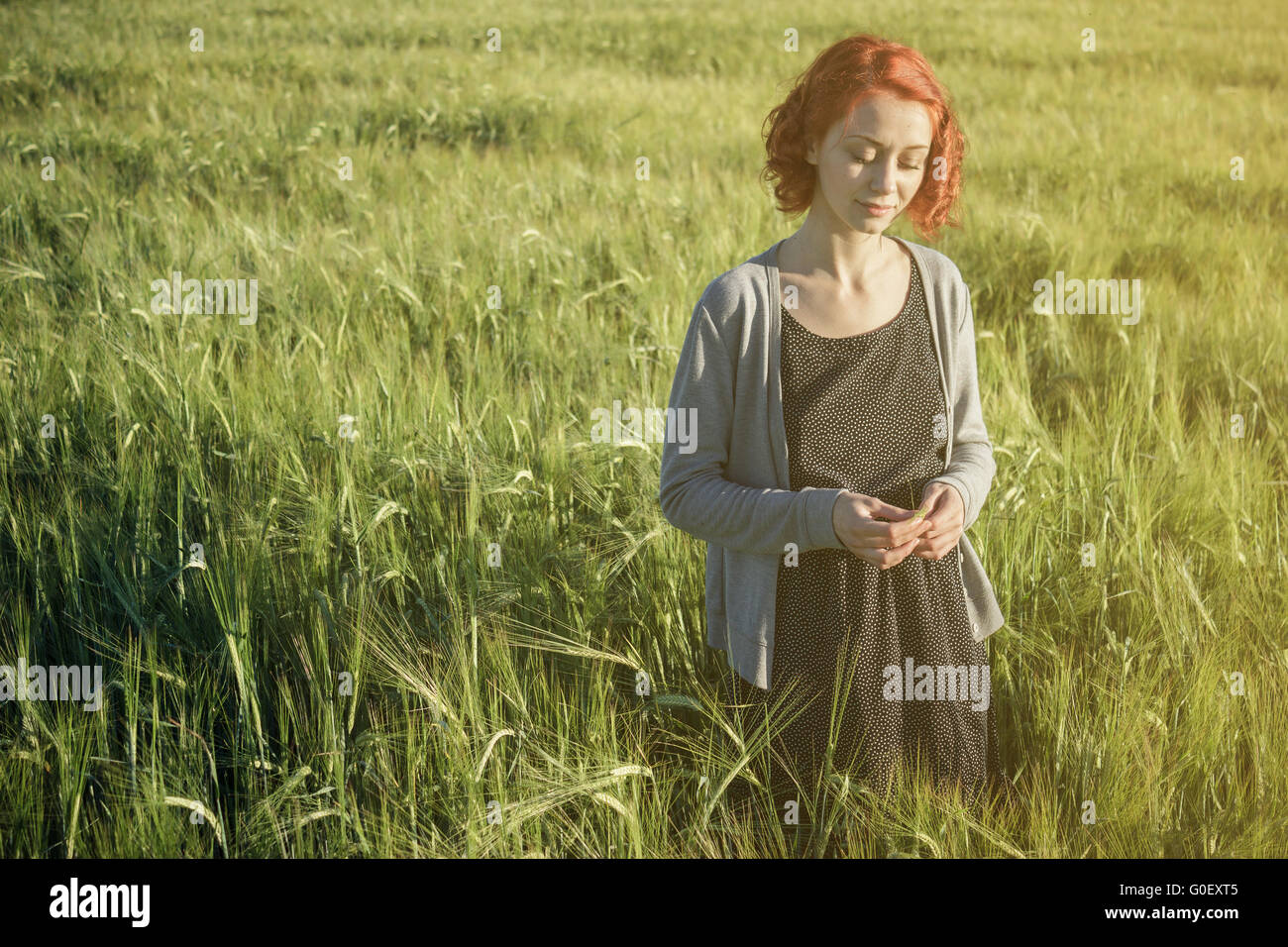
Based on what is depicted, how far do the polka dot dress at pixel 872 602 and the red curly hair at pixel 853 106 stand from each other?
0.16m

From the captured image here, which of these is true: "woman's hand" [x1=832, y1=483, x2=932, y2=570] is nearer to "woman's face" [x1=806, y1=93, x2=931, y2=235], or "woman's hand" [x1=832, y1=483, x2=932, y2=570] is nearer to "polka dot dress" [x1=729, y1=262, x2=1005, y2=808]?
"polka dot dress" [x1=729, y1=262, x2=1005, y2=808]

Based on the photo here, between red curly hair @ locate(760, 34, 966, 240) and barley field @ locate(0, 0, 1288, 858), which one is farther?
barley field @ locate(0, 0, 1288, 858)

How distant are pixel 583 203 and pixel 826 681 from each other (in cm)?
388

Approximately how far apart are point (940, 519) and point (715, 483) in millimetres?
344

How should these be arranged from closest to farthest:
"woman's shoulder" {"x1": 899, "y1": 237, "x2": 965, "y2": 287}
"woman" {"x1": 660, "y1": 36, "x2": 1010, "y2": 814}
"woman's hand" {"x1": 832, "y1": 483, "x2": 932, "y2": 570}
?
1. "woman's hand" {"x1": 832, "y1": 483, "x2": 932, "y2": 570}
2. "woman" {"x1": 660, "y1": 36, "x2": 1010, "y2": 814}
3. "woman's shoulder" {"x1": 899, "y1": 237, "x2": 965, "y2": 287}

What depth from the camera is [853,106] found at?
1.48m

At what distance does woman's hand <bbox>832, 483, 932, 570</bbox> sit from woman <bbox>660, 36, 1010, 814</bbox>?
0.04m

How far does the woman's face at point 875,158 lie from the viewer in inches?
→ 58.1

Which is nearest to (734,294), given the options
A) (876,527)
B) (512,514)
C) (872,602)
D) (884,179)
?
(884,179)

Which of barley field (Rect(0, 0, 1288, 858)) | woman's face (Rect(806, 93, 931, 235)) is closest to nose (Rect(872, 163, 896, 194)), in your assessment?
woman's face (Rect(806, 93, 931, 235))

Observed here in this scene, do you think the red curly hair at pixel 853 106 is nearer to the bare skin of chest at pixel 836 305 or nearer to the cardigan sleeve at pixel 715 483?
the bare skin of chest at pixel 836 305

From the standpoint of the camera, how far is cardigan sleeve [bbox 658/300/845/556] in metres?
1.52

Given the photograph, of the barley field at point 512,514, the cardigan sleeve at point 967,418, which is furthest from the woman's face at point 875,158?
the barley field at point 512,514

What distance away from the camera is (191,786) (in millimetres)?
1610
